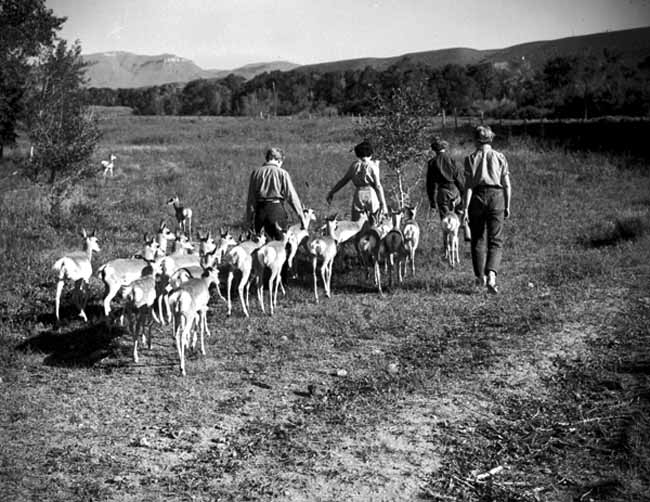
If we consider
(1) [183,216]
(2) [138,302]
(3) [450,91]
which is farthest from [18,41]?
(3) [450,91]

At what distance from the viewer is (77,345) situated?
9953 mm

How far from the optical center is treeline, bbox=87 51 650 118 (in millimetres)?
60750

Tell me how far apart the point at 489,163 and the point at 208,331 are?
19.5 feet

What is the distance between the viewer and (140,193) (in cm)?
2564

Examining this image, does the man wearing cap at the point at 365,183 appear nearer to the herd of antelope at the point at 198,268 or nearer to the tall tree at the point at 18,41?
the herd of antelope at the point at 198,268

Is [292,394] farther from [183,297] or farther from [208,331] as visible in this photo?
[208,331]

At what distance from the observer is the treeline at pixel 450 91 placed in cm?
6075

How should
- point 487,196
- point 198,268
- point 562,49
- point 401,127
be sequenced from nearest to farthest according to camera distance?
point 198,268 < point 487,196 < point 401,127 < point 562,49

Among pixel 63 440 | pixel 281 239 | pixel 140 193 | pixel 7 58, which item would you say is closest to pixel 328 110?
pixel 7 58

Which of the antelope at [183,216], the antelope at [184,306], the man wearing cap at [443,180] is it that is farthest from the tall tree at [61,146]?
the antelope at [184,306]

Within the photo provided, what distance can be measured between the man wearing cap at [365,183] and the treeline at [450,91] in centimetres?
633

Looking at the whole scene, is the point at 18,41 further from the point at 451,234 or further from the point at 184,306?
the point at 184,306

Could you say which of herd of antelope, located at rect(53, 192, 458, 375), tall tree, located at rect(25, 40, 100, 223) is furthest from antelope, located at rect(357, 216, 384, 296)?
tall tree, located at rect(25, 40, 100, 223)

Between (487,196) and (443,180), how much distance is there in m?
3.86
